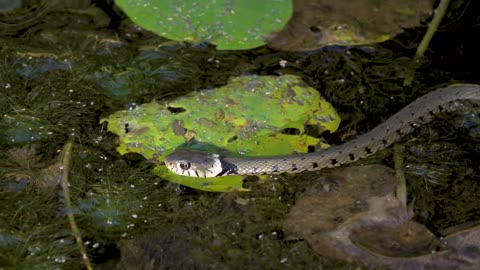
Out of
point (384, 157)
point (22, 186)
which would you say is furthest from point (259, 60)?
point (22, 186)

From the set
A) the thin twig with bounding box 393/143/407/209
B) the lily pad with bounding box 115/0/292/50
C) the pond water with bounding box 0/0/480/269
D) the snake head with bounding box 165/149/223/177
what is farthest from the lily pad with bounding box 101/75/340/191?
the lily pad with bounding box 115/0/292/50

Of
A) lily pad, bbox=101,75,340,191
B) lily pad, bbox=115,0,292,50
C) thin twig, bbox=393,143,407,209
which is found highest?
lily pad, bbox=115,0,292,50

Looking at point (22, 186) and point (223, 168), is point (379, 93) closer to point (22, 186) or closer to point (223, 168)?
point (223, 168)

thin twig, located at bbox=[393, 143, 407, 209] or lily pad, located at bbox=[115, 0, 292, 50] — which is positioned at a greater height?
lily pad, located at bbox=[115, 0, 292, 50]

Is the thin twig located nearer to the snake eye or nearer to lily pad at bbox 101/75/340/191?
lily pad at bbox 101/75/340/191

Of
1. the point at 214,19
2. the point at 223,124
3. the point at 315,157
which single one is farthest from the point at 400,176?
the point at 214,19

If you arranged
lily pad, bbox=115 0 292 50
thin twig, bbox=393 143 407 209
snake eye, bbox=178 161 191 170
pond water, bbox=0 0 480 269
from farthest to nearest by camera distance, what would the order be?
lily pad, bbox=115 0 292 50 → snake eye, bbox=178 161 191 170 → thin twig, bbox=393 143 407 209 → pond water, bbox=0 0 480 269

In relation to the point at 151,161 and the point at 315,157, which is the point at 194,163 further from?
the point at 315,157

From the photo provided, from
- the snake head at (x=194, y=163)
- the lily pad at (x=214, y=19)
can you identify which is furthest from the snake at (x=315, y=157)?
the lily pad at (x=214, y=19)
